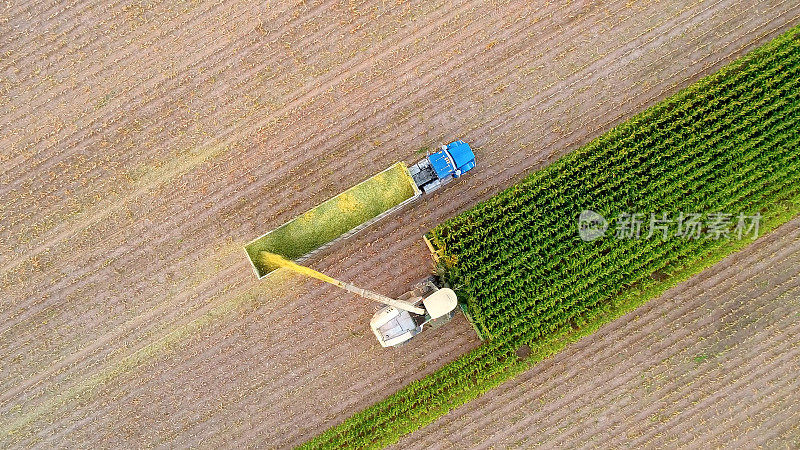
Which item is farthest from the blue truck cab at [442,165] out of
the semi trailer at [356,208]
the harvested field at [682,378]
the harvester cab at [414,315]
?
the harvested field at [682,378]

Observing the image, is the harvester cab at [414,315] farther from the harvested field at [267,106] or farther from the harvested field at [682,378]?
the harvested field at [682,378]

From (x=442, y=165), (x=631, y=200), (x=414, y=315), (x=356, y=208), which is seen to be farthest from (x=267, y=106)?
(x=631, y=200)

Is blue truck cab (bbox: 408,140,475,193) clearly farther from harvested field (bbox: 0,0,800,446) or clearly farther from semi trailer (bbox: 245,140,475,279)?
harvested field (bbox: 0,0,800,446)

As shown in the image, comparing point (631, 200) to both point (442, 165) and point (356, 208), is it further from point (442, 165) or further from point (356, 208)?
point (356, 208)

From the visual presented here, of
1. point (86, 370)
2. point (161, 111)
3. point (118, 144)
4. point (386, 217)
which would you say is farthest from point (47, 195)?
point (386, 217)

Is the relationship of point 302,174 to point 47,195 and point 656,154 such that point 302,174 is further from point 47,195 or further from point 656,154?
point 656,154
